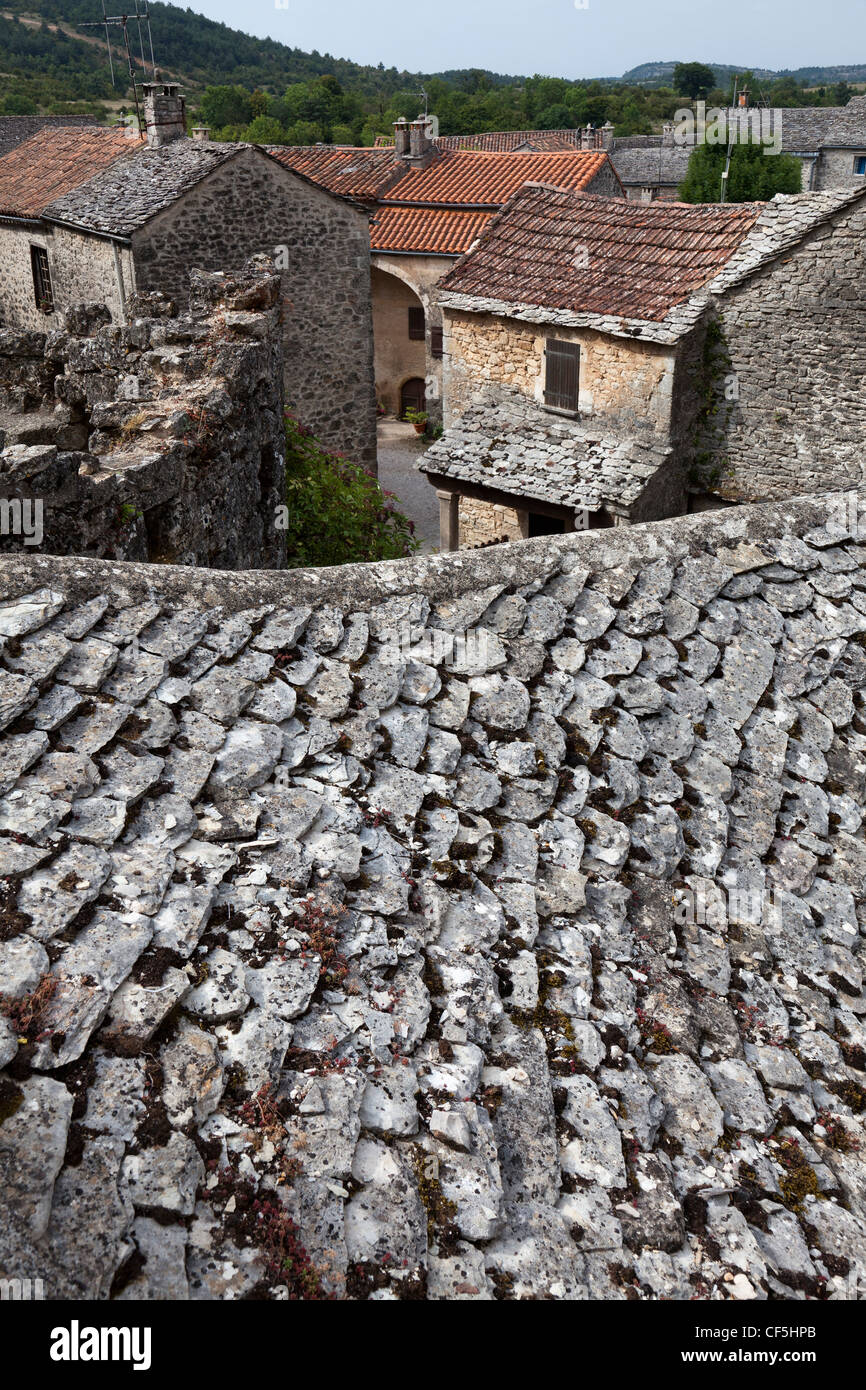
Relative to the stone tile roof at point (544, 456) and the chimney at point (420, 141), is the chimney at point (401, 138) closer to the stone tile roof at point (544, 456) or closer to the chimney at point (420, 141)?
the chimney at point (420, 141)

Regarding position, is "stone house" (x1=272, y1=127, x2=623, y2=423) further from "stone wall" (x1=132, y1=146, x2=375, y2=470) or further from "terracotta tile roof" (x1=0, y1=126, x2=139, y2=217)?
"stone wall" (x1=132, y1=146, x2=375, y2=470)

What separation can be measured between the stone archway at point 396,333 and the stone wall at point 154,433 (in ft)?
55.7

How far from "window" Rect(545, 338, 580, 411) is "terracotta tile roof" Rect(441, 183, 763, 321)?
21.6 inches

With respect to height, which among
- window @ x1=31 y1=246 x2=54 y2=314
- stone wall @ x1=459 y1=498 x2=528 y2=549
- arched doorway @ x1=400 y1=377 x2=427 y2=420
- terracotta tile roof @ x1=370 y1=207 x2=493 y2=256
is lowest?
stone wall @ x1=459 y1=498 x2=528 y2=549

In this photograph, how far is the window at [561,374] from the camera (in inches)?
588

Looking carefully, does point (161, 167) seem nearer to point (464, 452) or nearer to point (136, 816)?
point (464, 452)

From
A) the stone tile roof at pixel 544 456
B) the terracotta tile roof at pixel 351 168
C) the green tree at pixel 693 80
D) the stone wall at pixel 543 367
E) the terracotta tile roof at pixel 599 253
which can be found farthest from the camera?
the green tree at pixel 693 80

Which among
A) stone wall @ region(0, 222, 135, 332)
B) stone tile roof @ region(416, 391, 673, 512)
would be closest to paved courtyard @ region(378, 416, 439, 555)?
stone tile roof @ region(416, 391, 673, 512)

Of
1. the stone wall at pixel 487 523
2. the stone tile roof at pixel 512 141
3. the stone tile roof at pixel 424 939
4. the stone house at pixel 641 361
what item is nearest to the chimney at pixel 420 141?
the stone house at pixel 641 361

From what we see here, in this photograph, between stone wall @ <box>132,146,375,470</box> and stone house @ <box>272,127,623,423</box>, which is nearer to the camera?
stone wall @ <box>132,146,375,470</box>

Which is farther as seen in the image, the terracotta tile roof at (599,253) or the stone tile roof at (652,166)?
the stone tile roof at (652,166)

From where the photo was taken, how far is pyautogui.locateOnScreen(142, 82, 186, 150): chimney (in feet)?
61.4

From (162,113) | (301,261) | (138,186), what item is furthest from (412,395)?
(138,186)

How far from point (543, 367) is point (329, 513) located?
19.6 feet
